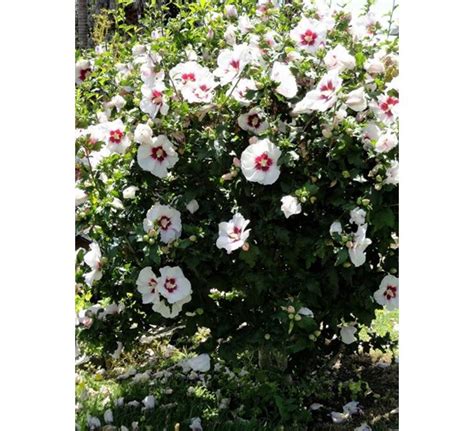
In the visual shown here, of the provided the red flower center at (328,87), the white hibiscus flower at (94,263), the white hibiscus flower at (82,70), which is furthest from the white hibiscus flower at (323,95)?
the white hibiscus flower at (82,70)

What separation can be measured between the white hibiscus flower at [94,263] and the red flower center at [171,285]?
243mm

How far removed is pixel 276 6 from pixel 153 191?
883mm

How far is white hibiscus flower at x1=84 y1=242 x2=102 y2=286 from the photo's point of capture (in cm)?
229

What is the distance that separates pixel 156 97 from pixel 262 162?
0.39 metres

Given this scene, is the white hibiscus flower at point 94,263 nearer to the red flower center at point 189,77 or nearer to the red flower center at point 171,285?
the red flower center at point 171,285

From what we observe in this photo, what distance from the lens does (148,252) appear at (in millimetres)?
2172

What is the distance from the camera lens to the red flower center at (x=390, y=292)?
2264 mm

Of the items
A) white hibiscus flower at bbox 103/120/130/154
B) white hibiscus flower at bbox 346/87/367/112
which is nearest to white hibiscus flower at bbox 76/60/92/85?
white hibiscus flower at bbox 103/120/130/154

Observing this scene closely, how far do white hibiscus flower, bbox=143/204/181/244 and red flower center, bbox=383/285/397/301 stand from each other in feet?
2.25

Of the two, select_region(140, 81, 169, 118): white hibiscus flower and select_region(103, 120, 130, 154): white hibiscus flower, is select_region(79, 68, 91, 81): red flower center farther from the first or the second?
select_region(140, 81, 169, 118): white hibiscus flower

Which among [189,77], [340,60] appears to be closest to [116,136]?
[189,77]

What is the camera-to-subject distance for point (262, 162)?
81.7 inches

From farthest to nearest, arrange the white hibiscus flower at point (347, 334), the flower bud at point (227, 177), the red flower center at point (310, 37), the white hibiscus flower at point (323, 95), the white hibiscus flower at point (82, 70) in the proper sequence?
1. the white hibiscus flower at point (82, 70)
2. the white hibiscus flower at point (347, 334)
3. the red flower center at point (310, 37)
4. the flower bud at point (227, 177)
5. the white hibiscus flower at point (323, 95)

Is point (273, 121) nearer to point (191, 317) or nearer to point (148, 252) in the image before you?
point (148, 252)
